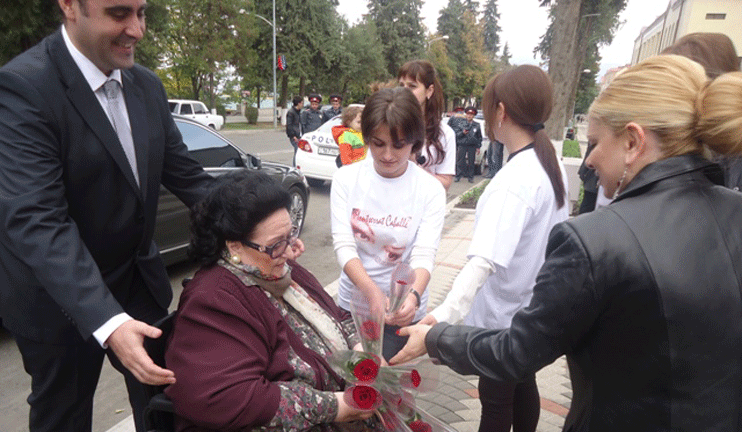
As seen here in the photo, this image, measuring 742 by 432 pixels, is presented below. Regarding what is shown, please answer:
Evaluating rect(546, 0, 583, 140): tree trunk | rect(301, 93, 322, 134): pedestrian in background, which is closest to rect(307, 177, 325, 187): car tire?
rect(301, 93, 322, 134): pedestrian in background

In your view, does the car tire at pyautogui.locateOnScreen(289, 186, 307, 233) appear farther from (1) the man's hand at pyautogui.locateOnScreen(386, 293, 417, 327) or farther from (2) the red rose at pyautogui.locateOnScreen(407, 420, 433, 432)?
(2) the red rose at pyautogui.locateOnScreen(407, 420, 433, 432)

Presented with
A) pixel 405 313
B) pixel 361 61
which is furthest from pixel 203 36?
pixel 405 313

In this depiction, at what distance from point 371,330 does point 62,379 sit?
1177mm

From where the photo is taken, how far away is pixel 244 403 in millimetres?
1521

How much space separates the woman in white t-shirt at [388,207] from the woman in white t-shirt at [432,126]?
92 centimetres

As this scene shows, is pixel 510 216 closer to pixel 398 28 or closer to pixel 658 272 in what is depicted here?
pixel 658 272

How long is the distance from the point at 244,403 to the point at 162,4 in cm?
1817

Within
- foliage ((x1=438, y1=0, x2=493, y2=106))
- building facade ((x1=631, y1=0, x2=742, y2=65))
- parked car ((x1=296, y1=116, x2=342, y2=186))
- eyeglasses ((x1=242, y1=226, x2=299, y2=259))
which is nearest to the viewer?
eyeglasses ((x1=242, y1=226, x2=299, y2=259))

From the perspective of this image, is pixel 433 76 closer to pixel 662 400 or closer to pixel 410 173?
pixel 410 173

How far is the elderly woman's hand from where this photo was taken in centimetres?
171

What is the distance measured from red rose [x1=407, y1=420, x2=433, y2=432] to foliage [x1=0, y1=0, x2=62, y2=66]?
13.9 meters

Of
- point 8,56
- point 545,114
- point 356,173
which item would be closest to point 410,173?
point 356,173

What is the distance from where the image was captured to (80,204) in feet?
5.39

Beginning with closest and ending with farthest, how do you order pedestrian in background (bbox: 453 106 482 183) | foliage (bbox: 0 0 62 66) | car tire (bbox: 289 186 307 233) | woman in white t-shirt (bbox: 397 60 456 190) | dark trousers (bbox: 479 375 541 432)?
dark trousers (bbox: 479 375 541 432) < woman in white t-shirt (bbox: 397 60 456 190) < car tire (bbox: 289 186 307 233) < pedestrian in background (bbox: 453 106 482 183) < foliage (bbox: 0 0 62 66)
